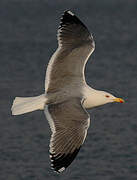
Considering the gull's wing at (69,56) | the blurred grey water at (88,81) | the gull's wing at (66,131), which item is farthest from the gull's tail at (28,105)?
the blurred grey water at (88,81)

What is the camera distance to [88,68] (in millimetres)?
16375

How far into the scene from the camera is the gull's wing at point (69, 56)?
416 inches

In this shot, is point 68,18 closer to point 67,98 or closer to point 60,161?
point 67,98

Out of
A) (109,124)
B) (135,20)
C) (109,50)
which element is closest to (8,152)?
(109,124)

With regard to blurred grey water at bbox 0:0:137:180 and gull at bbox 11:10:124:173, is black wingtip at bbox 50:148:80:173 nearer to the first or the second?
gull at bbox 11:10:124:173

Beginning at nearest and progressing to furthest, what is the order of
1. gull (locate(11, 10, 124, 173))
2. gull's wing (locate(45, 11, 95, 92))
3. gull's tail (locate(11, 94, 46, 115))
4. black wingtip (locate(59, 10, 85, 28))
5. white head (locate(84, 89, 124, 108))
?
1. gull (locate(11, 10, 124, 173))
2. gull's tail (locate(11, 94, 46, 115))
3. white head (locate(84, 89, 124, 108))
4. gull's wing (locate(45, 11, 95, 92))
5. black wingtip (locate(59, 10, 85, 28))

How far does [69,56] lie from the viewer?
10688 mm

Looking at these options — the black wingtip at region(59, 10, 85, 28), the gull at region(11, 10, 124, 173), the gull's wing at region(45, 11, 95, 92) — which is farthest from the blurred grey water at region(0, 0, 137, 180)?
the black wingtip at region(59, 10, 85, 28)

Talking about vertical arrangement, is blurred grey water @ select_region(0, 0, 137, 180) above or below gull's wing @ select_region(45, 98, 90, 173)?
below

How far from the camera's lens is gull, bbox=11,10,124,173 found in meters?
9.04

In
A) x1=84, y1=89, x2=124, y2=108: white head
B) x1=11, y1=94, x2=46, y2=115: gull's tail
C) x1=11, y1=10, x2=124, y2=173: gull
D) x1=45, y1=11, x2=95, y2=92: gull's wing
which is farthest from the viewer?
x1=45, y1=11, x2=95, y2=92: gull's wing

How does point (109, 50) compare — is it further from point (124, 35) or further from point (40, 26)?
point (40, 26)

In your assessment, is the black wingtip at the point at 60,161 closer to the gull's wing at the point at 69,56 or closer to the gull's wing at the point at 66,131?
the gull's wing at the point at 66,131

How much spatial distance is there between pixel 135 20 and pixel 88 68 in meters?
4.52
